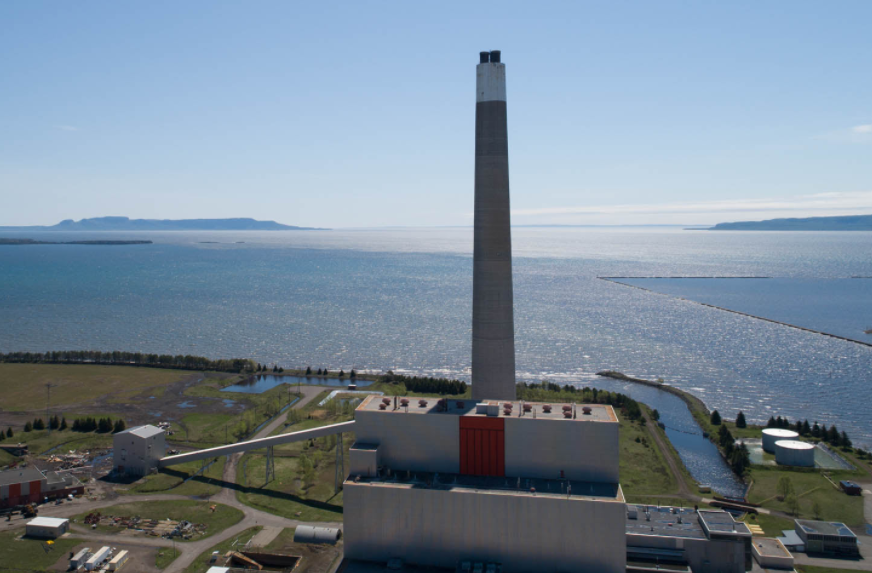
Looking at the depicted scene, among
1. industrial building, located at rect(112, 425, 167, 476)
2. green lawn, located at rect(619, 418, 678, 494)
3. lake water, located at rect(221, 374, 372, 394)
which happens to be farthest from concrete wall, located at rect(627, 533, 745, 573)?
lake water, located at rect(221, 374, 372, 394)

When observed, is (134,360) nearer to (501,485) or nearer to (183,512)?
(183,512)

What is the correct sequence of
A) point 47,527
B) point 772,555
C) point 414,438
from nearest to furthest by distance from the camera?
point 772,555
point 414,438
point 47,527

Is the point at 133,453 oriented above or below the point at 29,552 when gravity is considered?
above

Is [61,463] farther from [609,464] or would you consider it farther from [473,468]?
[609,464]

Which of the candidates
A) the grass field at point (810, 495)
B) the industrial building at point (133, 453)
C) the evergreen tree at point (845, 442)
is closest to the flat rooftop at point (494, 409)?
the grass field at point (810, 495)

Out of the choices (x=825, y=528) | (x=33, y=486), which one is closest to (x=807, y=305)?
(x=825, y=528)
